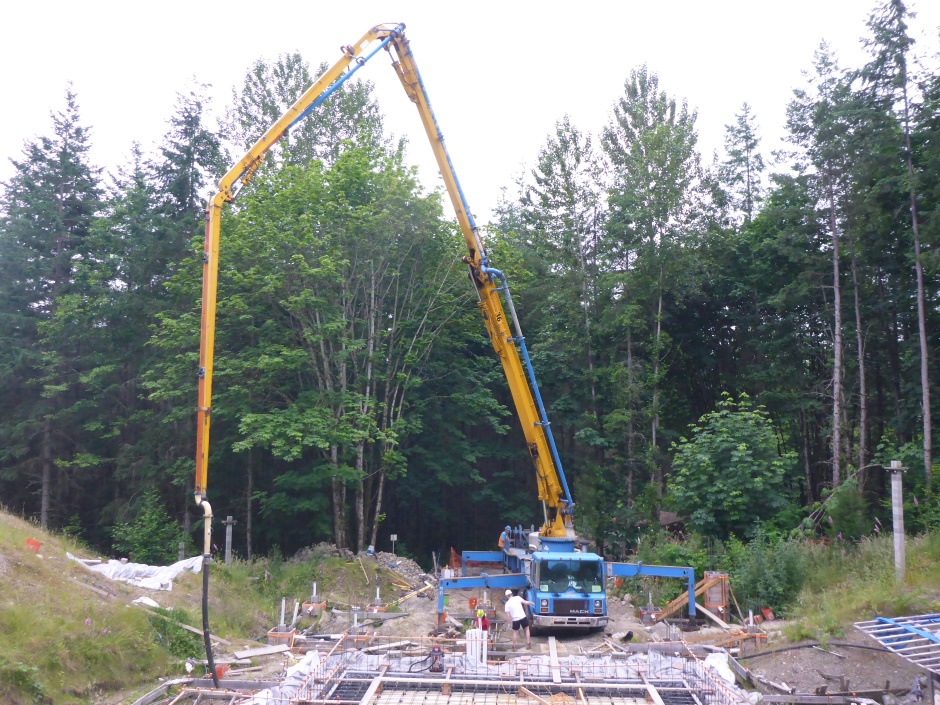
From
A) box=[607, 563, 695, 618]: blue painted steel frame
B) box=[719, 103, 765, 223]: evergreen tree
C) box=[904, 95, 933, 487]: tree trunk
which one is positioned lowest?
box=[607, 563, 695, 618]: blue painted steel frame

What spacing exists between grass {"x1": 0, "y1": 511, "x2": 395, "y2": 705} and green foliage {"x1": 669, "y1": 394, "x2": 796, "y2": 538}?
36.9ft

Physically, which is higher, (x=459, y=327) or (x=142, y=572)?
(x=459, y=327)

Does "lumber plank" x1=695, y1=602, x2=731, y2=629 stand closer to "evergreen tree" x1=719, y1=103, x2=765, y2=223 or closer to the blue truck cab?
the blue truck cab

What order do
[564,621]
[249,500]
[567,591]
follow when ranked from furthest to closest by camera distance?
[249,500] → [567,591] → [564,621]

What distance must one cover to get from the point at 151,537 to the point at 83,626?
12426 mm

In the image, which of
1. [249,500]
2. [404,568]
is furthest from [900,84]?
[249,500]

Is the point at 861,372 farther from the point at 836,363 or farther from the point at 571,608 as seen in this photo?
the point at 571,608

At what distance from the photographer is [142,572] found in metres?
17.6

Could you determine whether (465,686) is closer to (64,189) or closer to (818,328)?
(818,328)

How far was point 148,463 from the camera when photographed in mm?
26812

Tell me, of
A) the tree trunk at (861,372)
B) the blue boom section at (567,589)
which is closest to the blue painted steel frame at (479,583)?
the blue boom section at (567,589)

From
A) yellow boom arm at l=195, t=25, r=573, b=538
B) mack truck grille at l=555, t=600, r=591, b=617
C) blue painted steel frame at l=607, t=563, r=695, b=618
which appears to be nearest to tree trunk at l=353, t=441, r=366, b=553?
yellow boom arm at l=195, t=25, r=573, b=538

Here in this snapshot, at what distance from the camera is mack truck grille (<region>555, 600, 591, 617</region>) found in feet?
50.3

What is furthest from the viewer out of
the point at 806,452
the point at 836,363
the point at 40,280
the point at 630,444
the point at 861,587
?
the point at 40,280
